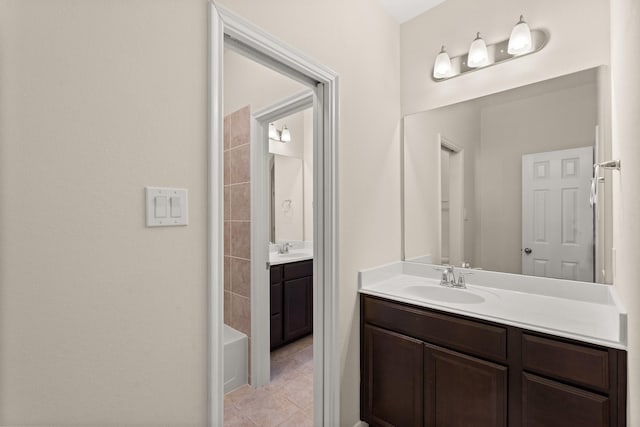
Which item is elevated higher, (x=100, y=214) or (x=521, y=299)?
(x=100, y=214)

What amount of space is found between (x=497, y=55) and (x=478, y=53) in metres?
0.11

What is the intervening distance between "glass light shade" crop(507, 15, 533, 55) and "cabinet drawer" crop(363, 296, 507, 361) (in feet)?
4.83

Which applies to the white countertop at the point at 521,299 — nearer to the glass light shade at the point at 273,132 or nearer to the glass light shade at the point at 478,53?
the glass light shade at the point at 478,53

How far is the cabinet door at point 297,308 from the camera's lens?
2.79 m

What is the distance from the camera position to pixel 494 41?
5.81ft

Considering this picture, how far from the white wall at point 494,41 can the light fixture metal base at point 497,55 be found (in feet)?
0.08

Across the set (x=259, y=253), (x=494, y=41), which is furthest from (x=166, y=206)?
(x=494, y=41)

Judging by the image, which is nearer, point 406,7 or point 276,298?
point 406,7

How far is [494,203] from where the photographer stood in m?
1.83

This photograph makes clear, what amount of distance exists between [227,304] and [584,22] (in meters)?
2.89

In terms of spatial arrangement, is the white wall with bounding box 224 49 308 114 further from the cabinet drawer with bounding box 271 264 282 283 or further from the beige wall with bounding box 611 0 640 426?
the beige wall with bounding box 611 0 640 426

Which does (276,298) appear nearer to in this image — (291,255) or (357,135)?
(291,255)

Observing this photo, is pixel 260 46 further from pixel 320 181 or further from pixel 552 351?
pixel 552 351

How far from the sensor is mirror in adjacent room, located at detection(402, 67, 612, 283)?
1.49 m
